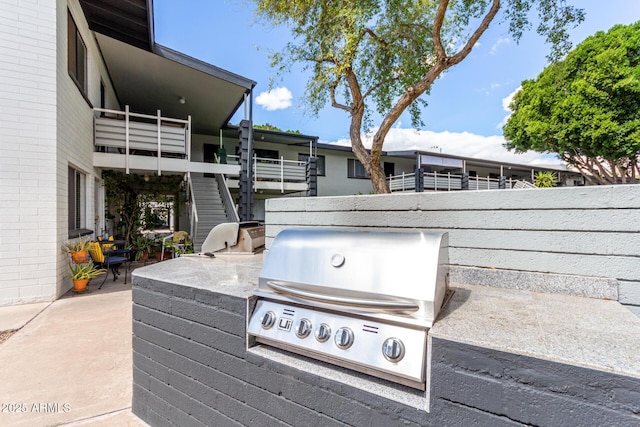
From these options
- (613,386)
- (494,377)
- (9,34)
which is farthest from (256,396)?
(9,34)

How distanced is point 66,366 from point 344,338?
3234 mm

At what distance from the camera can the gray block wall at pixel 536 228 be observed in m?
1.56

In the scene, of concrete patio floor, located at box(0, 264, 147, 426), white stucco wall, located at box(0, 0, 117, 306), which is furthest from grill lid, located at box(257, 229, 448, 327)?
white stucco wall, located at box(0, 0, 117, 306)

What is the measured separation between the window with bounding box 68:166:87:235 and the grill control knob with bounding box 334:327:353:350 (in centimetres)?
666

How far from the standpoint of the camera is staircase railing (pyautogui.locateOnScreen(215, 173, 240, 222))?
927 centimetres

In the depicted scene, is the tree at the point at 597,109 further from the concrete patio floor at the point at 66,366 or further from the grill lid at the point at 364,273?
the concrete patio floor at the point at 66,366

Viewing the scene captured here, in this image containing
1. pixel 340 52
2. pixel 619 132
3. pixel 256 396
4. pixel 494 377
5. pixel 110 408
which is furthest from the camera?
pixel 619 132

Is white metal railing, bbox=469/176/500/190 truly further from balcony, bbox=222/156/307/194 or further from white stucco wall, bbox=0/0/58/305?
white stucco wall, bbox=0/0/58/305

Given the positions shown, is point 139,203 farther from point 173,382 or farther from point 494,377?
point 494,377

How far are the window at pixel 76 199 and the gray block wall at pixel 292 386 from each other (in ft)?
17.7

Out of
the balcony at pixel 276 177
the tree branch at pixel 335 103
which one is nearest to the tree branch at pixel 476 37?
the tree branch at pixel 335 103

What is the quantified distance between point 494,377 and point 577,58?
16.2 metres

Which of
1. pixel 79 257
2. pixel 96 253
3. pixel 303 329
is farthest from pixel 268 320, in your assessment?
pixel 96 253

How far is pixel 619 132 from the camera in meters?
11.1
